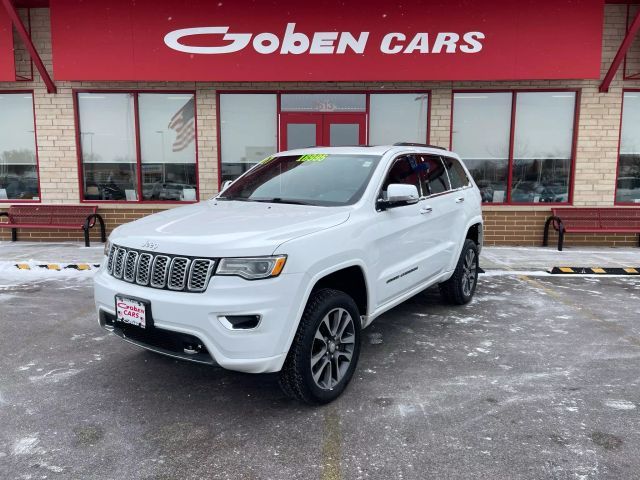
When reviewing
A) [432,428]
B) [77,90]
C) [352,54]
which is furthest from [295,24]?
[432,428]

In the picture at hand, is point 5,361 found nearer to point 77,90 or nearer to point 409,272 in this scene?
point 409,272

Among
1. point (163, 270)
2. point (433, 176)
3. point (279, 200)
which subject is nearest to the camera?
point (163, 270)

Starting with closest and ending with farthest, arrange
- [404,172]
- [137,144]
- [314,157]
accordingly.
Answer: [404,172]
[314,157]
[137,144]

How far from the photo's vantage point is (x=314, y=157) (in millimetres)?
5129

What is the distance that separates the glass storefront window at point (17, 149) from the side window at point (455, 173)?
9067 millimetres

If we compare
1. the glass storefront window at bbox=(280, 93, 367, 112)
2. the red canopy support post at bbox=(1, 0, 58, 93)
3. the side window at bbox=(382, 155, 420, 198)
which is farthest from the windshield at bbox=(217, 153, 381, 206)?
the red canopy support post at bbox=(1, 0, 58, 93)

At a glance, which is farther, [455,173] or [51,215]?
[51,215]

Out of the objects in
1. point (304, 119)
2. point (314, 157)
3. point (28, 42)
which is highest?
point (28, 42)

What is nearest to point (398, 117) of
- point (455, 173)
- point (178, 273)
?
point (455, 173)

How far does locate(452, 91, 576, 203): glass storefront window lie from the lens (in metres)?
10.7

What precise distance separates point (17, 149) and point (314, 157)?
8.92 meters

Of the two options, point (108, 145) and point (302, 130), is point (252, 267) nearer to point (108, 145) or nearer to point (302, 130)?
point (302, 130)

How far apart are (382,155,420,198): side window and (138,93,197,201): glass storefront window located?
6824mm

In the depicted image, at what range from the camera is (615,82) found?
10.4 metres
